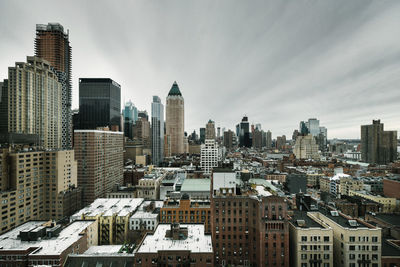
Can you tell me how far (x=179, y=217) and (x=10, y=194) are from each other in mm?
76684

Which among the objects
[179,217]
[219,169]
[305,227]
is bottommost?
[179,217]

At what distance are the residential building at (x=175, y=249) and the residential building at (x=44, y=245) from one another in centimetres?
2343

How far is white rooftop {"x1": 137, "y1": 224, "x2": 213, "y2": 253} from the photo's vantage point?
2675 inches

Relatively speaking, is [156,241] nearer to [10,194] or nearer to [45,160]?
[10,194]

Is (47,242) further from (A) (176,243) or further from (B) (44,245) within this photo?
(A) (176,243)

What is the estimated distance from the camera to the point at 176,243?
2800 inches

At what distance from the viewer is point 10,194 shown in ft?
339

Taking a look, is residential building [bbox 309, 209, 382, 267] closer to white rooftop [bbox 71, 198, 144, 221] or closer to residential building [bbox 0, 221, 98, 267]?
residential building [bbox 0, 221, 98, 267]

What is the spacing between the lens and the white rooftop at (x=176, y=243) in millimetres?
67938

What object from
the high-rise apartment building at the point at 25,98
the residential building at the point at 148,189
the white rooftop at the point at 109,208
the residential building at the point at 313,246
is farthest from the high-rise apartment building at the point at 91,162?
the residential building at the point at 313,246

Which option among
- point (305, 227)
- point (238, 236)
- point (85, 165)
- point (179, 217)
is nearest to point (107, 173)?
point (85, 165)

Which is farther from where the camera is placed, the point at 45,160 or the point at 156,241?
the point at 45,160

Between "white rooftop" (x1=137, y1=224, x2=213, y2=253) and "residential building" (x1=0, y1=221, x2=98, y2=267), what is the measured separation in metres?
23.6

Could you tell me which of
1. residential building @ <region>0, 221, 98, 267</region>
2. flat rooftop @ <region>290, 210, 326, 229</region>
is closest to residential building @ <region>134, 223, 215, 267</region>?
residential building @ <region>0, 221, 98, 267</region>
